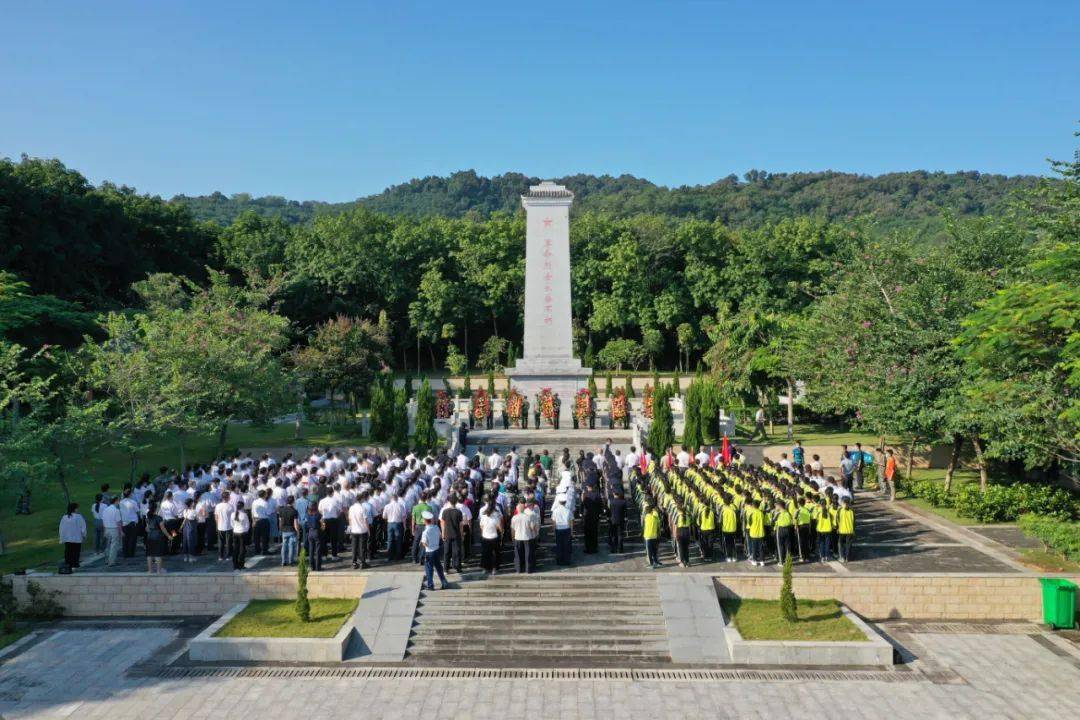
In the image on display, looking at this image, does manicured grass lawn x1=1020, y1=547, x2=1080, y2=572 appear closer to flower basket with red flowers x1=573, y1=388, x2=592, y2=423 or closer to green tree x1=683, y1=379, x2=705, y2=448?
green tree x1=683, y1=379, x2=705, y2=448

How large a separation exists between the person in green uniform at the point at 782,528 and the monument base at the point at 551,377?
49.3 ft

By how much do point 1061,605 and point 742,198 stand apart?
229 ft

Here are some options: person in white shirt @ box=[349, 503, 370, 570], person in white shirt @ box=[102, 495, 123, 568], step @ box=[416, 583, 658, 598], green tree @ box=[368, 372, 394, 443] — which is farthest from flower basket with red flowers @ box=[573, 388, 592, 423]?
person in white shirt @ box=[102, 495, 123, 568]

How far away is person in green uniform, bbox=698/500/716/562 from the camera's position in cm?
1495

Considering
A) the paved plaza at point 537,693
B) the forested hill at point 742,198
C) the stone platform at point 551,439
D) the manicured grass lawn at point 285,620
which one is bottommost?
the paved plaza at point 537,693

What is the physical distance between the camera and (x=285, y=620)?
12961mm

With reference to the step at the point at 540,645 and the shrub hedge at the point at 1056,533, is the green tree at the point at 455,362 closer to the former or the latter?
the shrub hedge at the point at 1056,533

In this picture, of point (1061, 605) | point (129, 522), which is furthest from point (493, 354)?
point (1061, 605)

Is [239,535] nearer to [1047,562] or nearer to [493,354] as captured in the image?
[1047,562]

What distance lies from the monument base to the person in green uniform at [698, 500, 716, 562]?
47.2ft

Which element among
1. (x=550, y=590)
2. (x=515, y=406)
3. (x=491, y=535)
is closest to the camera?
(x=550, y=590)

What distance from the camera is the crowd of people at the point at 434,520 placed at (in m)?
14.5

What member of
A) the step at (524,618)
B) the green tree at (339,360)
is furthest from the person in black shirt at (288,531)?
the green tree at (339,360)

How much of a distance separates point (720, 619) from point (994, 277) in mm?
14213
